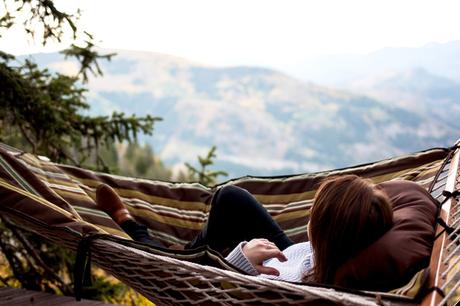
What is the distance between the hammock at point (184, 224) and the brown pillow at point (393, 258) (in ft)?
0.13

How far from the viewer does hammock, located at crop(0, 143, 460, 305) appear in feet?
3.61

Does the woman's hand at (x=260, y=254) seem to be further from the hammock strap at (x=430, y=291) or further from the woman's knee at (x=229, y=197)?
the hammock strap at (x=430, y=291)

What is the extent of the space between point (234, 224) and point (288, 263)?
1.26 feet

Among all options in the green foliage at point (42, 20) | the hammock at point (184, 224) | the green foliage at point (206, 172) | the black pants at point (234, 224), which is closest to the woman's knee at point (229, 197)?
the black pants at point (234, 224)

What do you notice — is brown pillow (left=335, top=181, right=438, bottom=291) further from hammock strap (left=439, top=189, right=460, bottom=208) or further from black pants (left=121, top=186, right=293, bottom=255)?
black pants (left=121, top=186, right=293, bottom=255)

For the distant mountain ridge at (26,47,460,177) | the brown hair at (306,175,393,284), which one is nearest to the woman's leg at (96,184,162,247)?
the brown hair at (306,175,393,284)

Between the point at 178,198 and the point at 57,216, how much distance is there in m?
0.79

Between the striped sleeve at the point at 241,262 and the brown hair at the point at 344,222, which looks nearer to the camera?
the brown hair at the point at 344,222

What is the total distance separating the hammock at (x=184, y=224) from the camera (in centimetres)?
110

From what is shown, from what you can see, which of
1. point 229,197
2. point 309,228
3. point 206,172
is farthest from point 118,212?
point 206,172

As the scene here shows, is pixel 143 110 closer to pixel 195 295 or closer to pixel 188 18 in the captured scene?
pixel 188 18

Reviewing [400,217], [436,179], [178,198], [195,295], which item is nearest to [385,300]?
[400,217]

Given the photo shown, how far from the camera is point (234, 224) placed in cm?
199

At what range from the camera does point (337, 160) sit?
228ft
